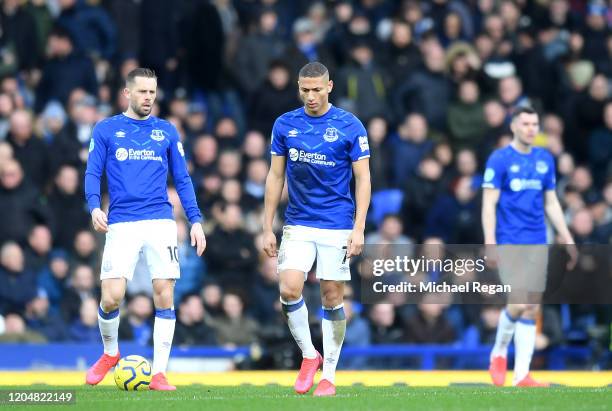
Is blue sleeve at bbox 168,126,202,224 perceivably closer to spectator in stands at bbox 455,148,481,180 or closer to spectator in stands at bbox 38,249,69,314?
spectator in stands at bbox 38,249,69,314

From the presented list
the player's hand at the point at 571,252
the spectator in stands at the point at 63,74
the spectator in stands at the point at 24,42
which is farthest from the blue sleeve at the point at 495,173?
the spectator in stands at the point at 24,42

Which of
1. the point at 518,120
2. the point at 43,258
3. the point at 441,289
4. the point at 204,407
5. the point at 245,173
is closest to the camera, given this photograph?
the point at 204,407

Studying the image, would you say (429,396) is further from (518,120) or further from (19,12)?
(19,12)

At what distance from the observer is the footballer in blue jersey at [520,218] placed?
14852 mm

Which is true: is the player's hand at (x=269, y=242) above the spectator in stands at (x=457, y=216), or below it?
above

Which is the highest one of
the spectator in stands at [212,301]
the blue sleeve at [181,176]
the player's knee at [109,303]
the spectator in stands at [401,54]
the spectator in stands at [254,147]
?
the spectator in stands at [401,54]

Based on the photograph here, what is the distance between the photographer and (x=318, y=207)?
12469mm

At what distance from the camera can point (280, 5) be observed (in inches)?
868

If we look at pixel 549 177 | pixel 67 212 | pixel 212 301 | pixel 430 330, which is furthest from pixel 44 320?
pixel 549 177

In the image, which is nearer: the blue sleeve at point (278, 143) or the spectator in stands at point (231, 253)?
the blue sleeve at point (278, 143)

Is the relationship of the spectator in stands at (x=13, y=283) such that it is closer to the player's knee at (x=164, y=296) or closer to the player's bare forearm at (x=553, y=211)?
the player's knee at (x=164, y=296)

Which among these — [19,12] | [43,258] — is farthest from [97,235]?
[19,12]

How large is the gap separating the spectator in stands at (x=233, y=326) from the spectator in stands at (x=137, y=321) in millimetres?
750

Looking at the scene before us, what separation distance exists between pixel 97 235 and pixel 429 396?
275 inches
